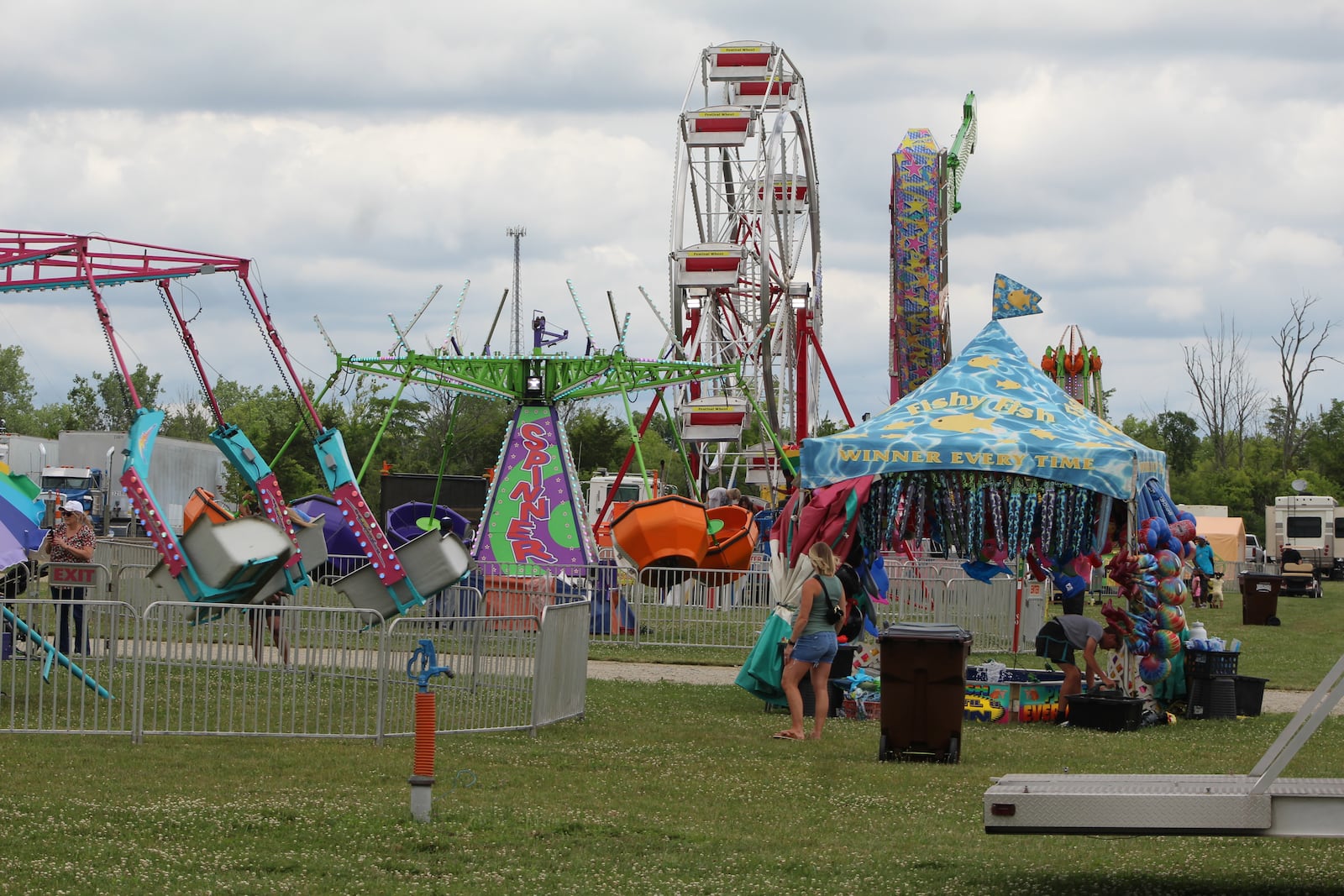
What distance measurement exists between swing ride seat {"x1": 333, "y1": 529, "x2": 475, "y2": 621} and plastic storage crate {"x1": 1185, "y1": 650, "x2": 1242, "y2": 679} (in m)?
6.75

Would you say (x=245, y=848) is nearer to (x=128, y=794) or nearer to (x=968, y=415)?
(x=128, y=794)

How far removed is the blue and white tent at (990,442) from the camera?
526 inches

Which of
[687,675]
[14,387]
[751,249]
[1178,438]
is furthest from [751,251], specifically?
[14,387]

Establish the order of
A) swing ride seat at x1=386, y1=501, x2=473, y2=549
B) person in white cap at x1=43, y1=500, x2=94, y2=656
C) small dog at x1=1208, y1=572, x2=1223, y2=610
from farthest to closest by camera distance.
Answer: small dog at x1=1208, y1=572, x2=1223, y2=610 → swing ride seat at x1=386, y1=501, x2=473, y2=549 → person in white cap at x1=43, y1=500, x2=94, y2=656

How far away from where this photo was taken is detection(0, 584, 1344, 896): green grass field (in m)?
7.25

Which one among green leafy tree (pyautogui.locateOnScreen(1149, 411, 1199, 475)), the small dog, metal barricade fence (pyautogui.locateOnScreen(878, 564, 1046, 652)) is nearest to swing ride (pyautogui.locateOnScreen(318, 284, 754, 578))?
metal barricade fence (pyautogui.locateOnScreen(878, 564, 1046, 652))

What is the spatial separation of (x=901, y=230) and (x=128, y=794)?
2382cm

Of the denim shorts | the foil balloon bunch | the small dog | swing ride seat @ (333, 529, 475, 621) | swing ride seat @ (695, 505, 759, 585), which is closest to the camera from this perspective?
the denim shorts

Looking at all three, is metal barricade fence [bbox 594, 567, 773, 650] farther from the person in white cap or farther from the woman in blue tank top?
the woman in blue tank top

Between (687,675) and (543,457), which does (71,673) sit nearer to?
(687,675)

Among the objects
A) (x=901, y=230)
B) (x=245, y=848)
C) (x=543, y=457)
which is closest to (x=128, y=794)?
(x=245, y=848)

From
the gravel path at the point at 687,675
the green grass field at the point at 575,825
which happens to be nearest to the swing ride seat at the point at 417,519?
Result: the gravel path at the point at 687,675

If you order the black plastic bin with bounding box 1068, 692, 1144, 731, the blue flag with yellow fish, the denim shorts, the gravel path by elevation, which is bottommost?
the gravel path

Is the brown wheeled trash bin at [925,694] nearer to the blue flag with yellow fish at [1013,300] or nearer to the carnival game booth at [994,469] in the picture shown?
the carnival game booth at [994,469]
